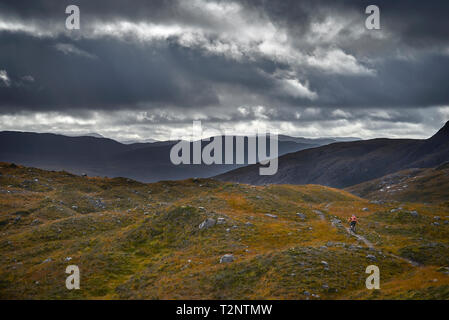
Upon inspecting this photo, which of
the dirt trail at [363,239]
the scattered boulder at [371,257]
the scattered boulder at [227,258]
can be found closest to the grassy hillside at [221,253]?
the scattered boulder at [371,257]

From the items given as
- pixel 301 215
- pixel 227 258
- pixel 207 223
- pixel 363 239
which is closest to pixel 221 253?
pixel 227 258

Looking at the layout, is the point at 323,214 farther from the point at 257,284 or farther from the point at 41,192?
the point at 41,192

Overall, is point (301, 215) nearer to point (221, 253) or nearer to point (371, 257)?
point (371, 257)

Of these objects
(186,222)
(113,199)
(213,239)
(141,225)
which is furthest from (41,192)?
(213,239)

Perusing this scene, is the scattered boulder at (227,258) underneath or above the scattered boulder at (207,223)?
underneath

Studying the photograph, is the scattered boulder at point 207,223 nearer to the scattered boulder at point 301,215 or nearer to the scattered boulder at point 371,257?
the scattered boulder at point 301,215
